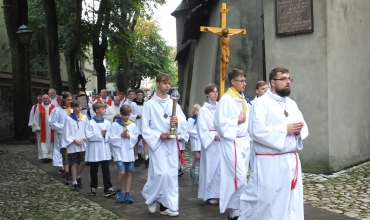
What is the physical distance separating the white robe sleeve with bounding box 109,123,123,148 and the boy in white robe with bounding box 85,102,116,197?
21 centimetres

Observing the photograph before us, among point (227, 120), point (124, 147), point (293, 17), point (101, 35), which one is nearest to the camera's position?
point (227, 120)

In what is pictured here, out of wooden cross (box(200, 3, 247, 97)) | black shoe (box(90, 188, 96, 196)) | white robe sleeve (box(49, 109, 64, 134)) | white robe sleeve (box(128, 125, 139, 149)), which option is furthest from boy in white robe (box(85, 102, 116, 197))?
wooden cross (box(200, 3, 247, 97))

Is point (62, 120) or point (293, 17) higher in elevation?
point (293, 17)

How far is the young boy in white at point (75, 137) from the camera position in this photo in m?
9.52

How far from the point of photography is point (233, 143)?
7.08 meters

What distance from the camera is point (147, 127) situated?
7.52 metres

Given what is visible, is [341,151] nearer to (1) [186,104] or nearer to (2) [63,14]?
(1) [186,104]

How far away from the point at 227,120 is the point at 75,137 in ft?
12.1

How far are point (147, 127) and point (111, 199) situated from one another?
189 centimetres

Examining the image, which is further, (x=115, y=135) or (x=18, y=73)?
(x=18, y=73)

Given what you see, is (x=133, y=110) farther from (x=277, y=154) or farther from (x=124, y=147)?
(x=277, y=154)

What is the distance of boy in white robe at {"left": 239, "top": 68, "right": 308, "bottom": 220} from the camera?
536 cm

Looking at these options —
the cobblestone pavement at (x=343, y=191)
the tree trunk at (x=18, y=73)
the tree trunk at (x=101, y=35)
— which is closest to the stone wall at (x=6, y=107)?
the tree trunk at (x=18, y=73)

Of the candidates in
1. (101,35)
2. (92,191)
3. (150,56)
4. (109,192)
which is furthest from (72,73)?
(150,56)
